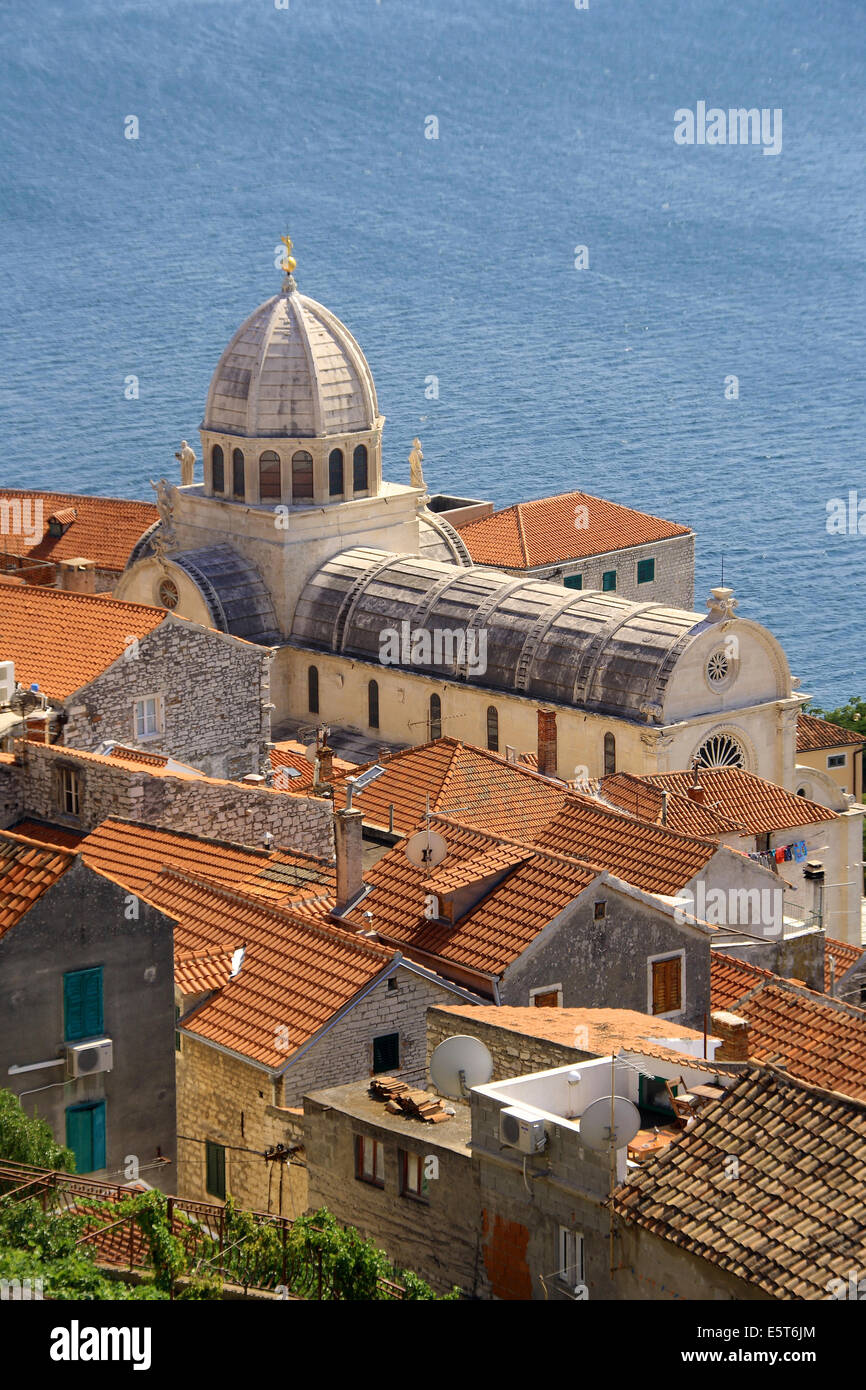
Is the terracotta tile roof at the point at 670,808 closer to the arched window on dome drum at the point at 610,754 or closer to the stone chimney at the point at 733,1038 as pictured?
the arched window on dome drum at the point at 610,754

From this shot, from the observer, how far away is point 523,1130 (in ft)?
85.3

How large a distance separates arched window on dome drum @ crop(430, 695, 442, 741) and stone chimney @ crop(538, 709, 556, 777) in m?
6.82

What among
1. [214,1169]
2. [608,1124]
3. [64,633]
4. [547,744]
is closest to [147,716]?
[64,633]

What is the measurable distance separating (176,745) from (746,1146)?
23994mm

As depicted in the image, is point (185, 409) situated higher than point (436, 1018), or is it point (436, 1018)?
point (185, 409)

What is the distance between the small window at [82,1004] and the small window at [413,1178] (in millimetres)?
4046

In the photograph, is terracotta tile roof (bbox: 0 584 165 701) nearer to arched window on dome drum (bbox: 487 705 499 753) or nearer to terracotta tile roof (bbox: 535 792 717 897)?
terracotta tile roof (bbox: 535 792 717 897)

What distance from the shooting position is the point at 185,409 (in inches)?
6447

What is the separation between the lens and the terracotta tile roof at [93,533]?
82125mm

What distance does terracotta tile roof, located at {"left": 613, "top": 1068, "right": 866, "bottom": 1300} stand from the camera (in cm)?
2372

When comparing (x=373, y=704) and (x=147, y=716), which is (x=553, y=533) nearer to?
(x=373, y=704)

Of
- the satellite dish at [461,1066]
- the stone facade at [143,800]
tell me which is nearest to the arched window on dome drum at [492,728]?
the stone facade at [143,800]

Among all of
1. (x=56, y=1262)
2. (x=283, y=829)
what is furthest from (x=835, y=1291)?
(x=283, y=829)

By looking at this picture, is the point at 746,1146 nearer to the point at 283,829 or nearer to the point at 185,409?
the point at 283,829
